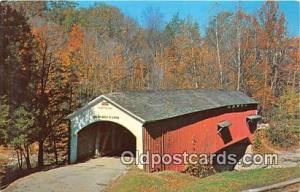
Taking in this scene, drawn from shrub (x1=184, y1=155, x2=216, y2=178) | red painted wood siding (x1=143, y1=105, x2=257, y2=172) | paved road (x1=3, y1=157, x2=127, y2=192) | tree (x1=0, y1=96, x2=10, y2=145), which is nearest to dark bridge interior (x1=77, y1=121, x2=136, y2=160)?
paved road (x1=3, y1=157, x2=127, y2=192)

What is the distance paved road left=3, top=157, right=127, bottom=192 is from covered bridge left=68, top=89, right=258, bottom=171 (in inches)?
56.6

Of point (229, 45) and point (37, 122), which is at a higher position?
point (229, 45)

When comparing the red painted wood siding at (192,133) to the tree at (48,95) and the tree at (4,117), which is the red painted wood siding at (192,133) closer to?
the tree at (48,95)

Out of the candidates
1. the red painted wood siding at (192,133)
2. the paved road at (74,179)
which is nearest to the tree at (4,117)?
the paved road at (74,179)

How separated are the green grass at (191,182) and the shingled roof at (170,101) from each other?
8.03ft

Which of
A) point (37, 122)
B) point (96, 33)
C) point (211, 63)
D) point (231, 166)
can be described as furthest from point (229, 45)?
point (96, 33)

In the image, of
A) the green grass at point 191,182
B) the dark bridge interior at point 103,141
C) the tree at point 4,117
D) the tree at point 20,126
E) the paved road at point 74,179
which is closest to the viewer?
the green grass at point 191,182

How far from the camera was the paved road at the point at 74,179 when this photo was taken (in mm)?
14664

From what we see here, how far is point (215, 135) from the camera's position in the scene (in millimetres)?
22938

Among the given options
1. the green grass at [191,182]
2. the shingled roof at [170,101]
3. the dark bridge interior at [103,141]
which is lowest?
the green grass at [191,182]

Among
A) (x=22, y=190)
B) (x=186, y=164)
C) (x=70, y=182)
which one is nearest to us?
(x=22, y=190)

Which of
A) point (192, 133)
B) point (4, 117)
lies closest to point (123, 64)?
point (192, 133)

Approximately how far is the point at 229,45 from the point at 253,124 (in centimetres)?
572

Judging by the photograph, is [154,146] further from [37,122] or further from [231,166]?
[231,166]
